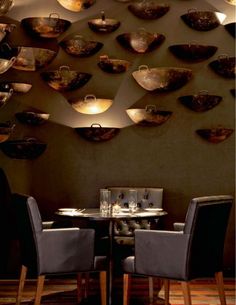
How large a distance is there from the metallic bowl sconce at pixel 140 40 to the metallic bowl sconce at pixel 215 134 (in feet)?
2.84

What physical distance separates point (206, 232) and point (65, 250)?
931 mm

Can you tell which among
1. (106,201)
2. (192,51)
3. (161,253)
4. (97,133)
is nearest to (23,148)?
(97,133)

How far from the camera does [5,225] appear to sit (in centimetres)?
550

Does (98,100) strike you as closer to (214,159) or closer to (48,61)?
(48,61)

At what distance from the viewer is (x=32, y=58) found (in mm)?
5457

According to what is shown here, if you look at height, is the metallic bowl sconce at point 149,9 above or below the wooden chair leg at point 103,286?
above

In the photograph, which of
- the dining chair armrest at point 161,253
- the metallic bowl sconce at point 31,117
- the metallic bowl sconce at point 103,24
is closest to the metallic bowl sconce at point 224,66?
the metallic bowl sconce at point 103,24

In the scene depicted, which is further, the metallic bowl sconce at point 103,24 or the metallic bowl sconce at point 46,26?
the metallic bowl sconce at point 103,24

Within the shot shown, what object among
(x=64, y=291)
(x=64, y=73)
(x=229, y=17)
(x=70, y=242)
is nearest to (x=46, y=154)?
(x=64, y=73)

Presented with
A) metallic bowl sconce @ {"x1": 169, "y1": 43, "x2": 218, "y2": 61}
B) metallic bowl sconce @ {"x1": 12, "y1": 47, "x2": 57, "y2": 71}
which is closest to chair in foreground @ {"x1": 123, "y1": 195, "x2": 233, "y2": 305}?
metallic bowl sconce @ {"x1": 169, "y1": 43, "x2": 218, "y2": 61}

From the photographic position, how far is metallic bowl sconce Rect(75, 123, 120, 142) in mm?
5625

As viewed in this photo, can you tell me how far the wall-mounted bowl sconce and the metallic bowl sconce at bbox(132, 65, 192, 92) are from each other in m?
1.03

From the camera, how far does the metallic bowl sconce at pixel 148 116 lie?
5633mm

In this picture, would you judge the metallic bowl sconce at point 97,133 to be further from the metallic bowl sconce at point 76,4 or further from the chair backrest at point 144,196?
the metallic bowl sconce at point 76,4
